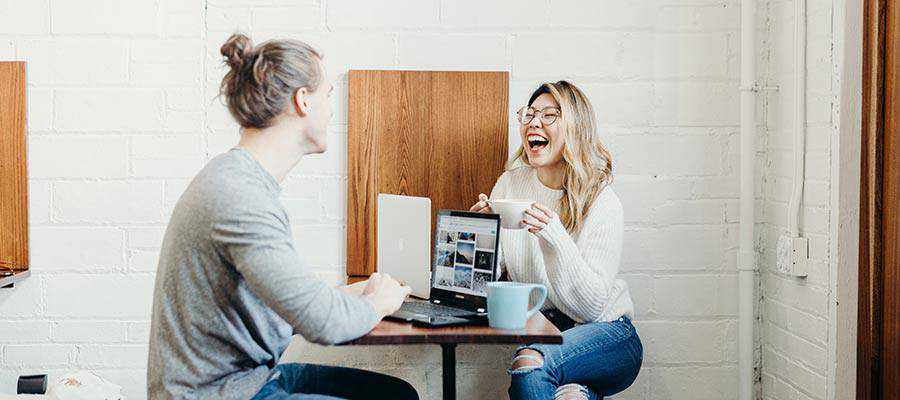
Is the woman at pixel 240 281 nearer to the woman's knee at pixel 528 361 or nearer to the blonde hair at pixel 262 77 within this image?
the blonde hair at pixel 262 77

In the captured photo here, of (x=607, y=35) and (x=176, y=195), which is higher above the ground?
(x=607, y=35)

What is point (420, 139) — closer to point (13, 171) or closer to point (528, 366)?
point (528, 366)

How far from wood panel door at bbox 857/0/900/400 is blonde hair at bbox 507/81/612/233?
0.70 meters

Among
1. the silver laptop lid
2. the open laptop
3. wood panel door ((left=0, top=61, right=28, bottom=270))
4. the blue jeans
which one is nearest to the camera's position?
the blue jeans

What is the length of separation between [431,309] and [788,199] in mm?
1212

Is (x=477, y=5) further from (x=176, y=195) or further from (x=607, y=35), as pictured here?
(x=176, y=195)

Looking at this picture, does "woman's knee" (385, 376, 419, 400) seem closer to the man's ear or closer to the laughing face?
the man's ear

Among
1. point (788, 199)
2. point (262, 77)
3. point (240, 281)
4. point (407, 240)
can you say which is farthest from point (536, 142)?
point (240, 281)

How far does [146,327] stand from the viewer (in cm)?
279

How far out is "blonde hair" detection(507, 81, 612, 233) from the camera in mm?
2506

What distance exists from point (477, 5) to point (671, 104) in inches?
27.3

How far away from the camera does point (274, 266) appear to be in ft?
5.14

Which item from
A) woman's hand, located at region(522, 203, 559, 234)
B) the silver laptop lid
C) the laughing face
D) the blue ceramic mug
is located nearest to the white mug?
woman's hand, located at region(522, 203, 559, 234)

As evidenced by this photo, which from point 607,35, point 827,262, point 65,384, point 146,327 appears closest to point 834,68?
point 827,262
